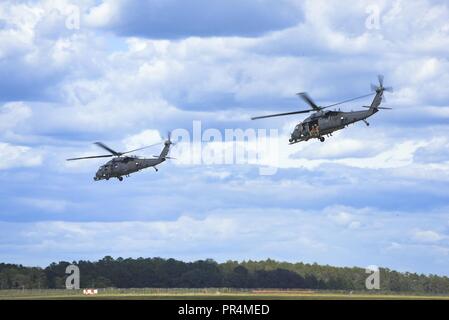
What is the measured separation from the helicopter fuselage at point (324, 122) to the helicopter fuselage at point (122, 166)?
76.9 ft

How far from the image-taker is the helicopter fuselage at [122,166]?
17525 centimetres

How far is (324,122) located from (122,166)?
33299 millimetres

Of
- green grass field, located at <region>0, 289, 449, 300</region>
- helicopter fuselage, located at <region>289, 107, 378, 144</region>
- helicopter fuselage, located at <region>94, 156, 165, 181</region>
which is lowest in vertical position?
green grass field, located at <region>0, 289, 449, 300</region>

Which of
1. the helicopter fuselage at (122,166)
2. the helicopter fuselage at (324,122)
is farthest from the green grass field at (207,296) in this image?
the helicopter fuselage at (324,122)

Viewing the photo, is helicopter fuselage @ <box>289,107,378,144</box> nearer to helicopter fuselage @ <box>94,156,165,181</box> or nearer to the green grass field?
the green grass field

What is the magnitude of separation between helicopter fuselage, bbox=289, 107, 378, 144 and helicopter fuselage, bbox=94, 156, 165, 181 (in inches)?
923

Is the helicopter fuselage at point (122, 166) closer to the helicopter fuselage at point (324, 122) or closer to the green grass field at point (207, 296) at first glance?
the green grass field at point (207, 296)

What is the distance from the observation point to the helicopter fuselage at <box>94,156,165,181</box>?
175 m

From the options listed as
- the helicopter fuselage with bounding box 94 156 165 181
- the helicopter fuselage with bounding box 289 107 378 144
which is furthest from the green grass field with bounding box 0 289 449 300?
the helicopter fuselage with bounding box 289 107 378 144
